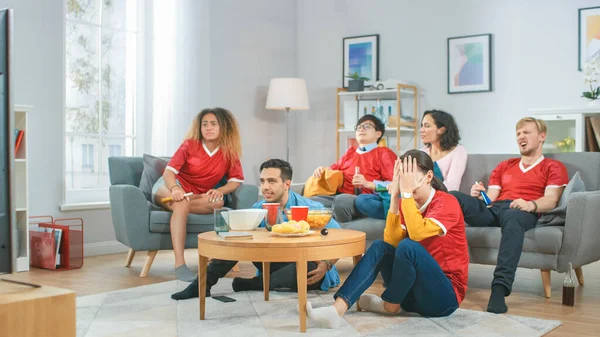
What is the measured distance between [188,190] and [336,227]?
140 centimetres

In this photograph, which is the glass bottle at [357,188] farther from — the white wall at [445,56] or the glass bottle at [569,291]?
the white wall at [445,56]

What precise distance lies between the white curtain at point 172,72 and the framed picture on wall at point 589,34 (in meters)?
3.09

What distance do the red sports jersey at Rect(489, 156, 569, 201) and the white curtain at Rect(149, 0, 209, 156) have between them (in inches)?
110

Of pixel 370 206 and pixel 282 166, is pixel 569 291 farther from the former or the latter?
pixel 282 166

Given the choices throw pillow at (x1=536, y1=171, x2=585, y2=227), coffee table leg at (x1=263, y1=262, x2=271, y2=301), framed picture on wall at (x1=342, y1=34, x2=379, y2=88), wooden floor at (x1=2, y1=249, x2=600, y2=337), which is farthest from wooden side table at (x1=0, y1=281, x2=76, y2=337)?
framed picture on wall at (x1=342, y1=34, x2=379, y2=88)

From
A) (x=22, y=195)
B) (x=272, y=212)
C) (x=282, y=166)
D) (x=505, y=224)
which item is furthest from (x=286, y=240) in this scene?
(x=22, y=195)

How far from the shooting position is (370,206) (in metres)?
4.14

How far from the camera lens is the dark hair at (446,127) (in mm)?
4302

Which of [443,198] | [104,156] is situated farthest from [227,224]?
[104,156]

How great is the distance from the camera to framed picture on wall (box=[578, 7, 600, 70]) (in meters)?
5.39

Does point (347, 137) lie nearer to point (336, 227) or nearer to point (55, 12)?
point (55, 12)

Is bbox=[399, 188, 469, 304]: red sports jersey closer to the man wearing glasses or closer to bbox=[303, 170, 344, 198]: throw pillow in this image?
the man wearing glasses

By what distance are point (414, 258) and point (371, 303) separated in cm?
40

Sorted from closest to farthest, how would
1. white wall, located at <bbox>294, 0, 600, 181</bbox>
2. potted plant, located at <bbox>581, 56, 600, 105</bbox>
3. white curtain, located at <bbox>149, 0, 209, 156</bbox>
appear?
potted plant, located at <bbox>581, 56, 600, 105</bbox>, white wall, located at <bbox>294, 0, 600, 181</bbox>, white curtain, located at <bbox>149, 0, 209, 156</bbox>
